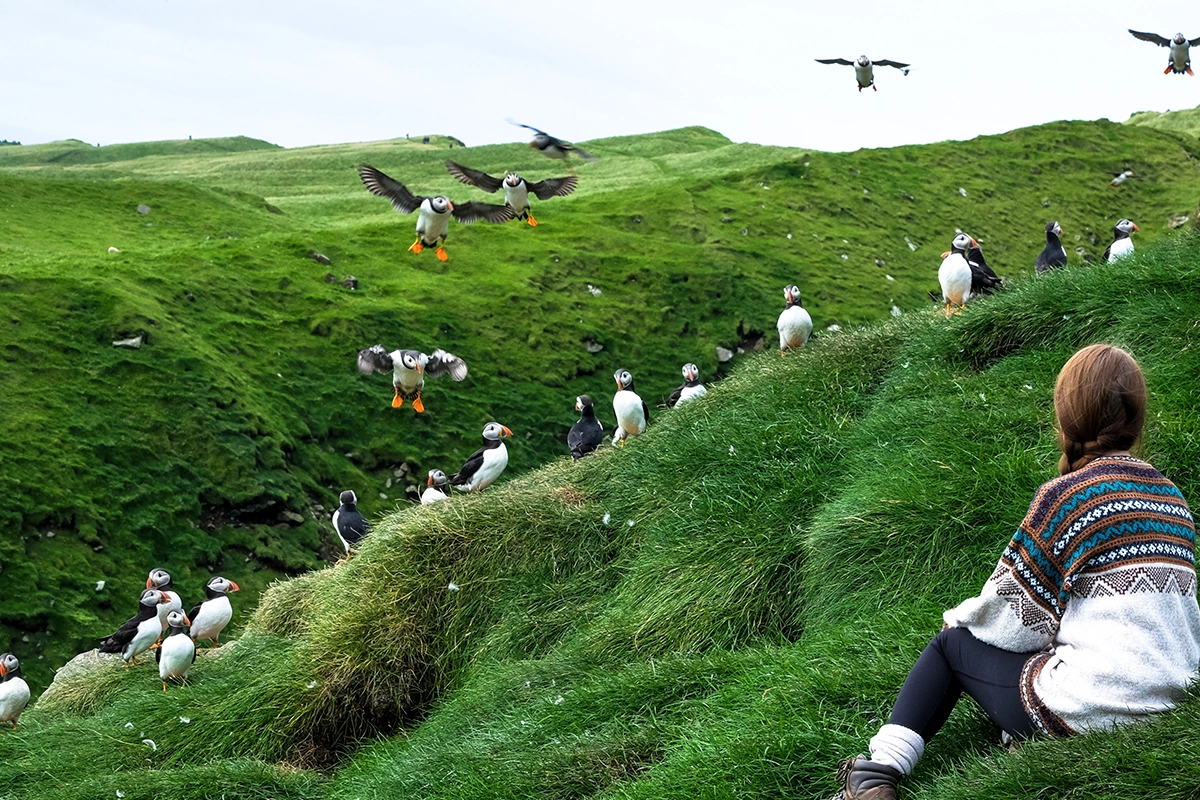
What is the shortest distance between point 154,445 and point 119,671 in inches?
293

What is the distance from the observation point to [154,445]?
17.2 metres

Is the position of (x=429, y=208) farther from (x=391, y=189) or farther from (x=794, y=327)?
(x=794, y=327)

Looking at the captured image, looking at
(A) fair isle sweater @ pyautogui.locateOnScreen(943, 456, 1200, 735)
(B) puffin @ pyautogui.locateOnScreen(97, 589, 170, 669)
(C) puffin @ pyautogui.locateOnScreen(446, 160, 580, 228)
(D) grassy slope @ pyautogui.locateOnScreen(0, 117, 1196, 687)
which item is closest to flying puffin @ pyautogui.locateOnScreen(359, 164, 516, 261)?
(C) puffin @ pyautogui.locateOnScreen(446, 160, 580, 228)

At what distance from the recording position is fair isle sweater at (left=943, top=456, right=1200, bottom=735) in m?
3.17

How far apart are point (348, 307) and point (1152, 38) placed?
1666cm

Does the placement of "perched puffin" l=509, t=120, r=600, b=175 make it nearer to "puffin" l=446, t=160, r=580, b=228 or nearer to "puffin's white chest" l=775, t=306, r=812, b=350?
"puffin" l=446, t=160, r=580, b=228

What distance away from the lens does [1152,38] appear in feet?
42.9

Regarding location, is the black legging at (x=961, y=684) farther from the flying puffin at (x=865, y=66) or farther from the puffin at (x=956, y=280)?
the flying puffin at (x=865, y=66)

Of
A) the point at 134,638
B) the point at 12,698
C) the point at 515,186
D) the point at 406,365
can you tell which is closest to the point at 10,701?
the point at 12,698

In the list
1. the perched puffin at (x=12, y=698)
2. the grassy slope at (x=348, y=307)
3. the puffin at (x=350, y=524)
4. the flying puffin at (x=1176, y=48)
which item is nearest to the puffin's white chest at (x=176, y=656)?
the perched puffin at (x=12, y=698)

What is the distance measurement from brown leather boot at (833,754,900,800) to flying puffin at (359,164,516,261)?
641 centimetres

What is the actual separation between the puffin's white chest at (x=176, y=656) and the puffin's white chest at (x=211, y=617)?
5.85 ft

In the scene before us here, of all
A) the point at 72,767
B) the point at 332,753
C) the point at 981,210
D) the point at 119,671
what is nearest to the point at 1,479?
the point at 119,671

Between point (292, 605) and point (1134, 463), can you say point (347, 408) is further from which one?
point (1134, 463)
